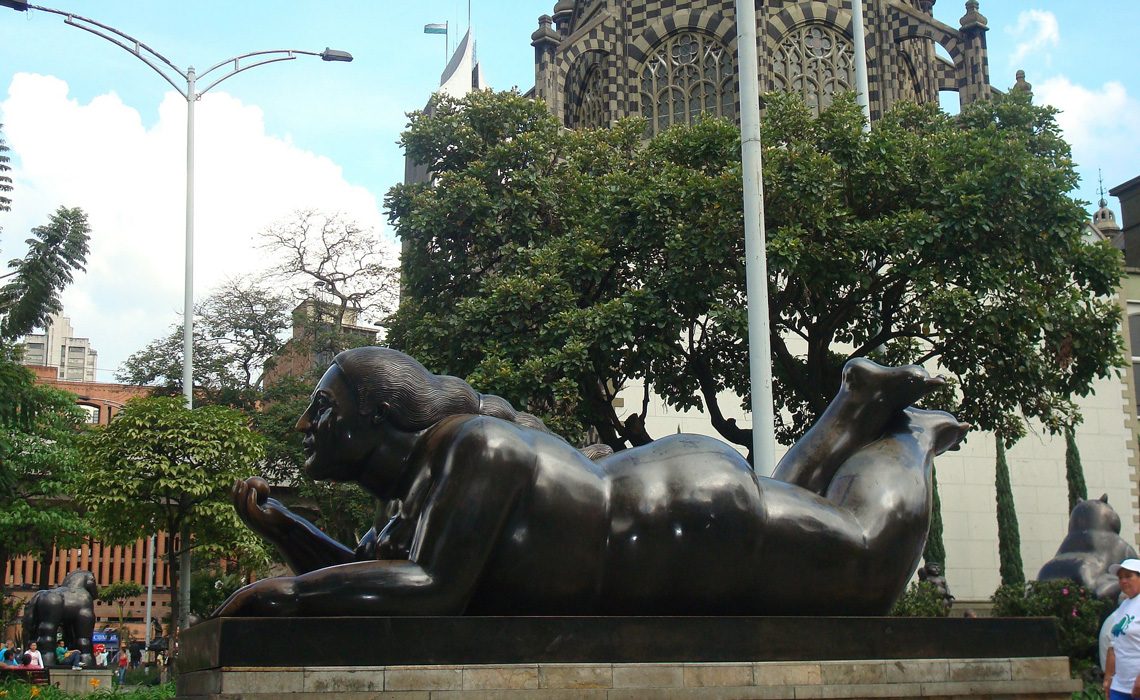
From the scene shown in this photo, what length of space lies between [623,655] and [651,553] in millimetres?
519

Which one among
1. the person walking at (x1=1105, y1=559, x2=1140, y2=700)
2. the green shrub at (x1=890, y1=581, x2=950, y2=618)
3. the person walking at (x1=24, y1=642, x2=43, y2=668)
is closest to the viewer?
the person walking at (x1=1105, y1=559, x2=1140, y2=700)

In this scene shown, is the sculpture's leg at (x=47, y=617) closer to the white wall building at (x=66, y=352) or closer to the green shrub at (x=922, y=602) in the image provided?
the green shrub at (x=922, y=602)

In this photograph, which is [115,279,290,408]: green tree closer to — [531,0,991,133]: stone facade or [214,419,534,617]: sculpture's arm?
[531,0,991,133]: stone facade

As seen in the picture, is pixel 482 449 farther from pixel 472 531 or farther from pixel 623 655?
pixel 623 655

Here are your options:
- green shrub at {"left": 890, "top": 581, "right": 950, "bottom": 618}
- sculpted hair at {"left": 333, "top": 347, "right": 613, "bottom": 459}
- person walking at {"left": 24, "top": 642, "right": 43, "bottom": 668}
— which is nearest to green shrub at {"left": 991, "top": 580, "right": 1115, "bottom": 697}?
green shrub at {"left": 890, "top": 581, "right": 950, "bottom": 618}

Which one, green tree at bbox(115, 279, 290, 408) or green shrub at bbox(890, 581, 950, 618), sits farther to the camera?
green tree at bbox(115, 279, 290, 408)

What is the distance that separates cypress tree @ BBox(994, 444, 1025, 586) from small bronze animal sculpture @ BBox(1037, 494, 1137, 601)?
1775 cm

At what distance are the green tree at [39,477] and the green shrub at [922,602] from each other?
1627cm

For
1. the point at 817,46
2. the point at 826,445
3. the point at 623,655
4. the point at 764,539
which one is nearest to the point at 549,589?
the point at 623,655

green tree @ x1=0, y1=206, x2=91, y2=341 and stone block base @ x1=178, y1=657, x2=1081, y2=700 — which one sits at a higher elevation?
green tree @ x1=0, y1=206, x2=91, y2=341

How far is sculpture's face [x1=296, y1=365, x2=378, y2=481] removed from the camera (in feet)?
18.6

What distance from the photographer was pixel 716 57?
131ft

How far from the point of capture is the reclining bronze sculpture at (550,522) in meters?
5.13

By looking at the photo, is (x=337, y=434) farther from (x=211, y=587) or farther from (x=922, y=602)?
(x=211, y=587)
